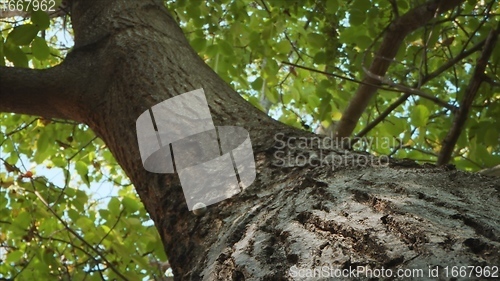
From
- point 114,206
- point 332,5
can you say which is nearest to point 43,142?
point 114,206

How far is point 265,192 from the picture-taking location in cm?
120

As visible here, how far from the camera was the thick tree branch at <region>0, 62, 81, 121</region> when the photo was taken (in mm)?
1875

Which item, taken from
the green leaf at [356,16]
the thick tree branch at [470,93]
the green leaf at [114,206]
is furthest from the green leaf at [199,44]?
the thick tree branch at [470,93]

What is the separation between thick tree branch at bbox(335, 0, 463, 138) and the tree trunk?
3.81ft

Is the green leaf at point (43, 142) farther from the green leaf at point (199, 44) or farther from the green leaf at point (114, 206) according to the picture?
the green leaf at point (199, 44)

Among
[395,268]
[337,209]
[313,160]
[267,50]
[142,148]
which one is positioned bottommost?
[395,268]

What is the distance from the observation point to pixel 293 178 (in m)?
1.21

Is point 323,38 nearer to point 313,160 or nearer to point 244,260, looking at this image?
point 313,160

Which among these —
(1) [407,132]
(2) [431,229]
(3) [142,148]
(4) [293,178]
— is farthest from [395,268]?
(1) [407,132]

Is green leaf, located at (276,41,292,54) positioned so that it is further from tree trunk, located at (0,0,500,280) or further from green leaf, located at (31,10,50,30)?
green leaf, located at (31,10,50,30)

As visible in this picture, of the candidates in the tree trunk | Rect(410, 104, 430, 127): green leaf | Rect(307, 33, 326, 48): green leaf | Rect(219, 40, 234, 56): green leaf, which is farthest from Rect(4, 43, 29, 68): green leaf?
Rect(410, 104, 430, 127): green leaf

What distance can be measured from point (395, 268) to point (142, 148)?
0.87 meters

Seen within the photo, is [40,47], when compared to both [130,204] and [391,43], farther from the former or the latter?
[391,43]

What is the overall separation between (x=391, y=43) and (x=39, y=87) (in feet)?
5.56
